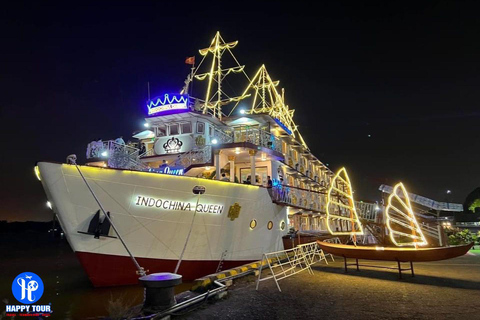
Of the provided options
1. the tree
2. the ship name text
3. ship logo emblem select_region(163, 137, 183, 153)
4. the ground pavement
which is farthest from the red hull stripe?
the tree

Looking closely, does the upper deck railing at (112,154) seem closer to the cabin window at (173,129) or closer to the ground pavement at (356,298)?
the cabin window at (173,129)

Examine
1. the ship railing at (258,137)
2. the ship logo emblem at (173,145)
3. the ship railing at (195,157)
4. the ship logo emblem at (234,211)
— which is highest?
the ship railing at (258,137)

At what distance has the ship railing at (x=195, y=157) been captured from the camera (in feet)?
52.9

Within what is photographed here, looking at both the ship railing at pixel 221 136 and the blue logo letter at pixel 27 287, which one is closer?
the blue logo letter at pixel 27 287

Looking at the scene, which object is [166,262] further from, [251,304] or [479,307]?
[479,307]

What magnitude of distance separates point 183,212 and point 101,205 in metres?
2.94

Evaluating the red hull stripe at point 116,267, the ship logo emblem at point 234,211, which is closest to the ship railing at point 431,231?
the ship logo emblem at point 234,211

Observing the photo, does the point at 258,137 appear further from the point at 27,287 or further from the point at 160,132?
the point at 27,287

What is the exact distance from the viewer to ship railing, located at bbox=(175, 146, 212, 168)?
1612cm

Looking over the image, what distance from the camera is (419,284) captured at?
9430mm

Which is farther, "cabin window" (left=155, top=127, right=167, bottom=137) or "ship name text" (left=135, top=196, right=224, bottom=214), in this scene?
"cabin window" (left=155, top=127, right=167, bottom=137)

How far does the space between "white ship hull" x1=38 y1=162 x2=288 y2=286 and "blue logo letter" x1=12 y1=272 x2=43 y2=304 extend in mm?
4223

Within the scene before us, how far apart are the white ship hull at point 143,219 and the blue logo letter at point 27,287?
166 inches

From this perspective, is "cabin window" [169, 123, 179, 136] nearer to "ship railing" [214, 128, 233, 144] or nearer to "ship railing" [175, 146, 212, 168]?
"ship railing" [175, 146, 212, 168]
